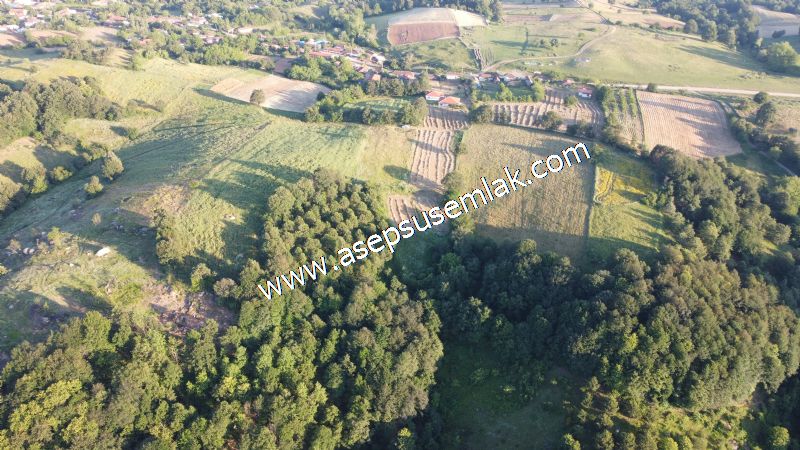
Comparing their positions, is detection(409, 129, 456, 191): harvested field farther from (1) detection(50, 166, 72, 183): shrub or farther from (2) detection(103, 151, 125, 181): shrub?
(1) detection(50, 166, 72, 183): shrub

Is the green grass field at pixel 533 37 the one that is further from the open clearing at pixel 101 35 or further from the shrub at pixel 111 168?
the open clearing at pixel 101 35

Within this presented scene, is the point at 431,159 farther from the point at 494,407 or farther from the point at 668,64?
the point at 668,64

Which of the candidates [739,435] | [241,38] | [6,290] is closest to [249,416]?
[6,290]

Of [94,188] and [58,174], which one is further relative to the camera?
[58,174]

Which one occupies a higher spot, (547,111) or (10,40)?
(547,111)

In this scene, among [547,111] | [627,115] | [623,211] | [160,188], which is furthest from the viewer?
[547,111]

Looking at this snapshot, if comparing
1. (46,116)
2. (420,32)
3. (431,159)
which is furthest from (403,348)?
(420,32)

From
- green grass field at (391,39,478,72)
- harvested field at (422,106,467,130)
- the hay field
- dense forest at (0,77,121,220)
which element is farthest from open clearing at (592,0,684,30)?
dense forest at (0,77,121,220)
